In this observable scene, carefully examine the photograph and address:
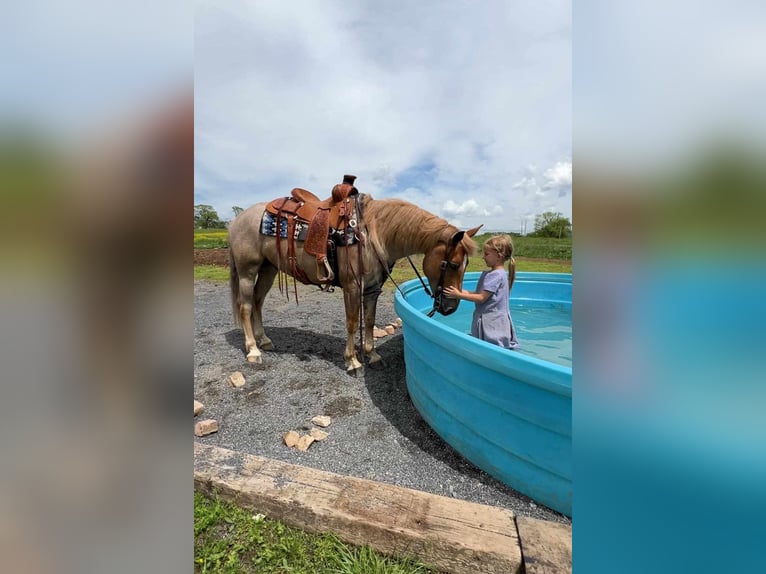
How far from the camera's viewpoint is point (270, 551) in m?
1.68

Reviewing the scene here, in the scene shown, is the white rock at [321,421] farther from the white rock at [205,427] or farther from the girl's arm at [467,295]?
the girl's arm at [467,295]

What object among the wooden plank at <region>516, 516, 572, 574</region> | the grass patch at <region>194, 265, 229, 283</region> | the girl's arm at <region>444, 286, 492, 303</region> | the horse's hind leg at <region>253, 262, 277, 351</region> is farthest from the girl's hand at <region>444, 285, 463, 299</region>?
the grass patch at <region>194, 265, 229, 283</region>

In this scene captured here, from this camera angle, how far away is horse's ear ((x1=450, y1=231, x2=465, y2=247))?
3.44m

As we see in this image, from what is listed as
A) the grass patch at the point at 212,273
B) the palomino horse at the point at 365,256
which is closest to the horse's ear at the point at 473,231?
the palomino horse at the point at 365,256

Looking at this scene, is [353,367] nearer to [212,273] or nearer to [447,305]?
[447,305]

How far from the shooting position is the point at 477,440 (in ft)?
7.99

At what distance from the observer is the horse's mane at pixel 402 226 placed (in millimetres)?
3737

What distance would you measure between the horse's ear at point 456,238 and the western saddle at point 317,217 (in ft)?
4.17

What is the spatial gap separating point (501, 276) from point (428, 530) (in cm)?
211

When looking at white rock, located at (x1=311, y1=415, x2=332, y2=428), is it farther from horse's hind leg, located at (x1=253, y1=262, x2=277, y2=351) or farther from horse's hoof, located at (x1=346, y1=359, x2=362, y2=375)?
horse's hind leg, located at (x1=253, y1=262, x2=277, y2=351)

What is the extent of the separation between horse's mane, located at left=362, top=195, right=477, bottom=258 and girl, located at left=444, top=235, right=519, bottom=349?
0.53 metres
